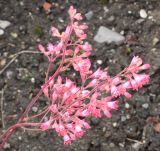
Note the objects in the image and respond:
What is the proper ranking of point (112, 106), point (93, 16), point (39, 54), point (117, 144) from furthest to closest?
point (93, 16), point (39, 54), point (117, 144), point (112, 106)

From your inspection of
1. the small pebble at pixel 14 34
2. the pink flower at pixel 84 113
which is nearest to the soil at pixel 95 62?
the small pebble at pixel 14 34

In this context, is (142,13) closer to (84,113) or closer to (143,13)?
(143,13)

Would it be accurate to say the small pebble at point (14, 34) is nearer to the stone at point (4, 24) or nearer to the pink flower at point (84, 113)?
the stone at point (4, 24)

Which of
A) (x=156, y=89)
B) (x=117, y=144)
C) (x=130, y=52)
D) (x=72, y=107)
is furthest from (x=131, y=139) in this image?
(x=72, y=107)

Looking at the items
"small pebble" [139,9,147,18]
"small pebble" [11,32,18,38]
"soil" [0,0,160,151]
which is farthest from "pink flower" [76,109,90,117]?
"small pebble" [139,9,147,18]

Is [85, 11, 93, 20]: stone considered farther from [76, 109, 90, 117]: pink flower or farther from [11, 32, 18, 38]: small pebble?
[76, 109, 90, 117]: pink flower

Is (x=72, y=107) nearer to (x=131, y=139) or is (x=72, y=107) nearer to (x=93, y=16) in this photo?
(x=131, y=139)
